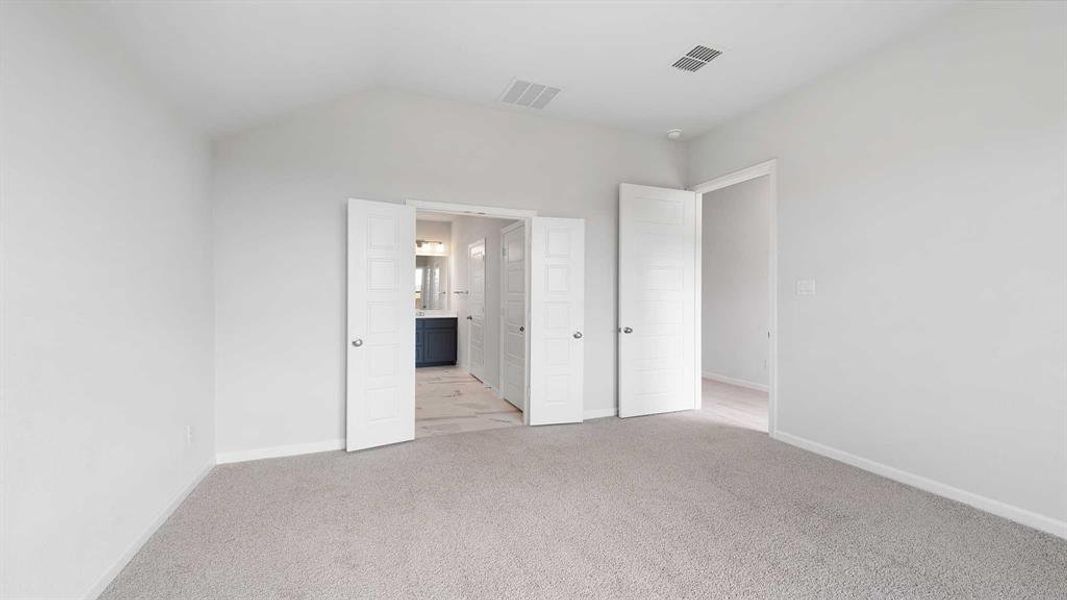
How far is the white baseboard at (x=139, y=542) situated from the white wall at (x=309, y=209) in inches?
22.6

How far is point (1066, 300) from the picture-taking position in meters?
2.36

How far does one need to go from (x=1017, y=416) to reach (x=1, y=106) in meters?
4.59

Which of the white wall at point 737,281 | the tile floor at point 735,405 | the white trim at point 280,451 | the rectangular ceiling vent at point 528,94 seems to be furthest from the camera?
the white wall at point 737,281

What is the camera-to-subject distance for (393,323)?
379 centimetres

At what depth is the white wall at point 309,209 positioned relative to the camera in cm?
345

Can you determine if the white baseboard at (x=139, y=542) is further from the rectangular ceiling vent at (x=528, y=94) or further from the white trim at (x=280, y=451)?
the rectangular ceiling vent at (x=528, y=94)

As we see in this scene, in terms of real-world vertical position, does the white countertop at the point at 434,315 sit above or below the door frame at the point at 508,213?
below

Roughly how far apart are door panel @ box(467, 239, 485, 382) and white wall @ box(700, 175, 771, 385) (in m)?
2.97

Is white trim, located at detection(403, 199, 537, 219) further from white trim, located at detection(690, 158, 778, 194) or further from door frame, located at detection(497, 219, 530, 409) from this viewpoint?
white trim, located at detection(690, 158, 778, 194)

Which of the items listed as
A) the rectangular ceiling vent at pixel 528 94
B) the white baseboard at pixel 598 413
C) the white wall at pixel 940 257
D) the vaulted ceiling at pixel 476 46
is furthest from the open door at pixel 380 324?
the white wall at pixel 940 257

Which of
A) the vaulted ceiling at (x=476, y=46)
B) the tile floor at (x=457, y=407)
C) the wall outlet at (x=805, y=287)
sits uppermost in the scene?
the vaulted ceiling at (x=476, y=46)

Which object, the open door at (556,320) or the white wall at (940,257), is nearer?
the white wall at (940,257)

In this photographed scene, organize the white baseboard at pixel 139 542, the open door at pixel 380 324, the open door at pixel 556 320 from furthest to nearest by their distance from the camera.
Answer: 1. the open door at pixel 556 320
2. the open door at pixel 380 324
3. the white baseboard at pixel 139 542

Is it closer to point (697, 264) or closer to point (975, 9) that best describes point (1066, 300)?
point (975, 9)
